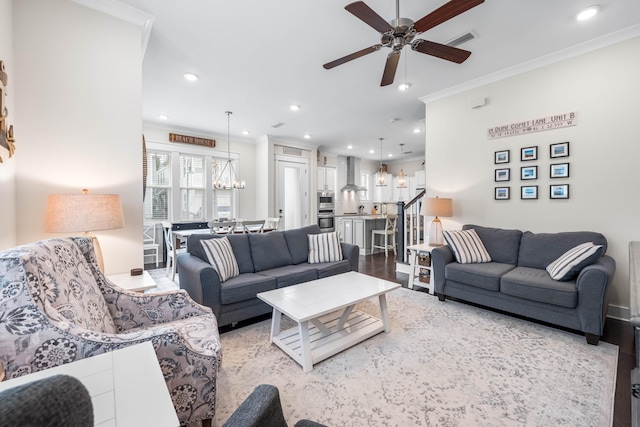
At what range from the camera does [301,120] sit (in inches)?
213

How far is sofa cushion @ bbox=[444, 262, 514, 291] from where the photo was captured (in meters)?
2.90

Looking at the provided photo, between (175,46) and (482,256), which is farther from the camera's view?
(482,256)

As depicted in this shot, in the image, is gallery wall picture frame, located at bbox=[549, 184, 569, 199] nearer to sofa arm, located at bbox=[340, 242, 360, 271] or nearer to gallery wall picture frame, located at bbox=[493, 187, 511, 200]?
gallery wall picture frame, located at bbox=[493, 187, 511, 200]

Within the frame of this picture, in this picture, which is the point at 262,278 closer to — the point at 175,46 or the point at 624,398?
the point at 175,46

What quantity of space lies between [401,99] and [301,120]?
6.32 feet

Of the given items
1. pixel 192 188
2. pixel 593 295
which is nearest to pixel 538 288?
pixel 593 295

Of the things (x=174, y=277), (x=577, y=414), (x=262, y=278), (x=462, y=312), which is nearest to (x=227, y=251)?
(x=262, y=278)

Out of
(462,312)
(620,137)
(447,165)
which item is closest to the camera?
(620,137)

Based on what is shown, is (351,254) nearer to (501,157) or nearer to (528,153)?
(501,157)

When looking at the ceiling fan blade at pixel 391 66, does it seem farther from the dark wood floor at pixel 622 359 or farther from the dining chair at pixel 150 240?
the dining chair at pixel 150 240

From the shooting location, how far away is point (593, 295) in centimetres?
233

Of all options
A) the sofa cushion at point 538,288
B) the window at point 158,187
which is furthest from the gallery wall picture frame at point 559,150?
the window at point 158,187

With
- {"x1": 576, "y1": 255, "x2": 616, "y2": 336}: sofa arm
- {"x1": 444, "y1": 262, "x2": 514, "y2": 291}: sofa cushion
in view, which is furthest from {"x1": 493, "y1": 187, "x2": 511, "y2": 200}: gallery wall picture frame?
{"x1": 576, "y1": 255, "x2": 616, "y2": 336}: sofa arm

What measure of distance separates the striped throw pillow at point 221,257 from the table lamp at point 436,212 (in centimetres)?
262
